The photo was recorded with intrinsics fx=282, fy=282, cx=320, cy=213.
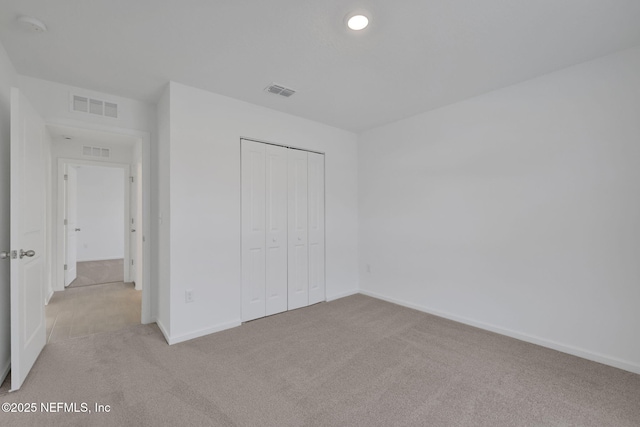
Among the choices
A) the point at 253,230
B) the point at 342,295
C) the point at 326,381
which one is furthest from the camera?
the point at 342,295

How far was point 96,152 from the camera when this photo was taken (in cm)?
441

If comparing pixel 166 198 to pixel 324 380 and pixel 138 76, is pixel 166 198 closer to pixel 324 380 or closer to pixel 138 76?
pixel 138 76

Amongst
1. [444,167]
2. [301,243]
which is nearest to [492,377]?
[444,167]

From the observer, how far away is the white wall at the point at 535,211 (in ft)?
7.51

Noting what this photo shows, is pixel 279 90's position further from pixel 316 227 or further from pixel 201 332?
pixel 201 332

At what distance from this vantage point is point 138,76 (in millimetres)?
2625

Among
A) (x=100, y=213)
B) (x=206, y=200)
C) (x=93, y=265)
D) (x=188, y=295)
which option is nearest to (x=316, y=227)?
(x=206, y=200)

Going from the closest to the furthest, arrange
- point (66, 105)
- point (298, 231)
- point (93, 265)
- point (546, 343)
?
1. point (546, 343)
2. point (66, 105)
3. point (298, 231)
4. point (93, 265)

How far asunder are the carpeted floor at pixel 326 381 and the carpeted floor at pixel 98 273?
295 centimetres

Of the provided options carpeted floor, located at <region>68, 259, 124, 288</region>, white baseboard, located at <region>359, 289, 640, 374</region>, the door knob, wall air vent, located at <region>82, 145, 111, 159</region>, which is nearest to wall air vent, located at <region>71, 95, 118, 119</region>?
the door knob

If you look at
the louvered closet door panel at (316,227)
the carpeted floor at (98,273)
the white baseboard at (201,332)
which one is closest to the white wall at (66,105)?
the louvered closet door panel at (316,227)

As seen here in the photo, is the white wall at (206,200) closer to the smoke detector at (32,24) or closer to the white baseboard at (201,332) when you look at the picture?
the white baseboard at (201,332)

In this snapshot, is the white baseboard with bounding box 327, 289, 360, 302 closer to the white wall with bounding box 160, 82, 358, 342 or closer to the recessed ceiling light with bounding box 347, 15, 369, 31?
the white wall with bounding box 160, 82, 358, 342

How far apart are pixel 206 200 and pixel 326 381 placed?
2.05 meters
